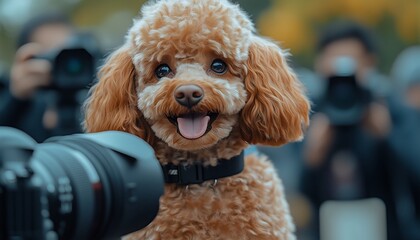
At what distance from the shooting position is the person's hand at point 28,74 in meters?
4.08

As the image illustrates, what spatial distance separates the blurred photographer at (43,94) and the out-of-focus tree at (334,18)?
508 cm

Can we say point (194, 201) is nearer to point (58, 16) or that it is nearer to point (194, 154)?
point (194, 154)

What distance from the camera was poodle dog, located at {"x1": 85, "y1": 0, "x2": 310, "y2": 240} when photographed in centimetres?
275

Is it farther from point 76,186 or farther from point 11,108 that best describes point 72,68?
point 76,186

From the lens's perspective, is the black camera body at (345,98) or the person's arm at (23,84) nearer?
the person's arm at (23,84)

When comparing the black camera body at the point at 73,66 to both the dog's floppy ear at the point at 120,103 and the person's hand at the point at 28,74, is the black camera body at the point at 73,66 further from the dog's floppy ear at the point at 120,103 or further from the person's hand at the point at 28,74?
the dog's floppy ear at the point at 120,103

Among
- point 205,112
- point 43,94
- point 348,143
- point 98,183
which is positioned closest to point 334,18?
point 348,143

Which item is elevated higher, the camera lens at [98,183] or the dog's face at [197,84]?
the dog's face at [197,84]

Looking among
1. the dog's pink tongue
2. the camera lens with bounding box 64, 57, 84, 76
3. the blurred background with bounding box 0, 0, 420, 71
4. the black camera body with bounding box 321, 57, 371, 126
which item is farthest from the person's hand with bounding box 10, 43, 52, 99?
the blurred background with bounding box 0, 0, 420, 71

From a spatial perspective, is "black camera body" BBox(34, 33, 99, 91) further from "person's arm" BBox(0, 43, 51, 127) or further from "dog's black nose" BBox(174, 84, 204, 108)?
"dog's black nose" BBox(174, 84, 204, 108)

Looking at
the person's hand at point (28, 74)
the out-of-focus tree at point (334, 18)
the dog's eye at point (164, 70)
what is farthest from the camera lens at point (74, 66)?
the out-of-focus tree at point (334, 18)

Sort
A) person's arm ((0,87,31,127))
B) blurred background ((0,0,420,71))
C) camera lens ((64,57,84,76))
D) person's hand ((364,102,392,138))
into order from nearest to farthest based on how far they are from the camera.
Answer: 1. camera lens ((64,57,84,76))
2. person's arm ((0,87,31,127))
3. person's hand ((364,102,392,138))
4. blurred background ((0,0,420,71))

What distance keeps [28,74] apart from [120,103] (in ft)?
4.38

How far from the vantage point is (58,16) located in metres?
5.09
